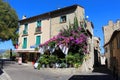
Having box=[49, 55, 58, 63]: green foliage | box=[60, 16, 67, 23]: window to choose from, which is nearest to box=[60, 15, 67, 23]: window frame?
box=[60, 16, 67, 23]: window

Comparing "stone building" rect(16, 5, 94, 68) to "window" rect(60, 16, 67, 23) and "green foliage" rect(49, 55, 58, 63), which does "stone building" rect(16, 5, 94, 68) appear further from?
"green foliage" rect(49, 55, 58, 63)

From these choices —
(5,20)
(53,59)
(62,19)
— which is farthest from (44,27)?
(53,59)

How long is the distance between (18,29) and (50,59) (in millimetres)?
13320

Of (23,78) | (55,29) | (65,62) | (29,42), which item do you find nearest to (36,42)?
(29,42)

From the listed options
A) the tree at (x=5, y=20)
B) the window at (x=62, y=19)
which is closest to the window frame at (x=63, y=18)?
the window at (x=62, y=19)

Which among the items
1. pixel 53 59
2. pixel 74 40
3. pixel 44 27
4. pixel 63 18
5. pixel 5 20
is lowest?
pixel 53 59

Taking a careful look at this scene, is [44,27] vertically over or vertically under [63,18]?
under

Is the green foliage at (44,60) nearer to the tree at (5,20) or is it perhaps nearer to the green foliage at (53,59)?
the green foliage at (53,59)

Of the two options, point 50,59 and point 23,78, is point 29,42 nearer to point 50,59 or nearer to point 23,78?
point 50,59

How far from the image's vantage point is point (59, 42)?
88.6ft

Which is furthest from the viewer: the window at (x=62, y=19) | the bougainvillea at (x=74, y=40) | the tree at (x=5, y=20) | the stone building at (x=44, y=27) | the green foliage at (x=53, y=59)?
the window at (x=62, y=19)

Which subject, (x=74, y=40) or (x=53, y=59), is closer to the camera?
(x=53, y=59)

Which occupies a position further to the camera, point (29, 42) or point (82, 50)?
point (29, 42)

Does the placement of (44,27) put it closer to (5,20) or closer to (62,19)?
(62,19)
